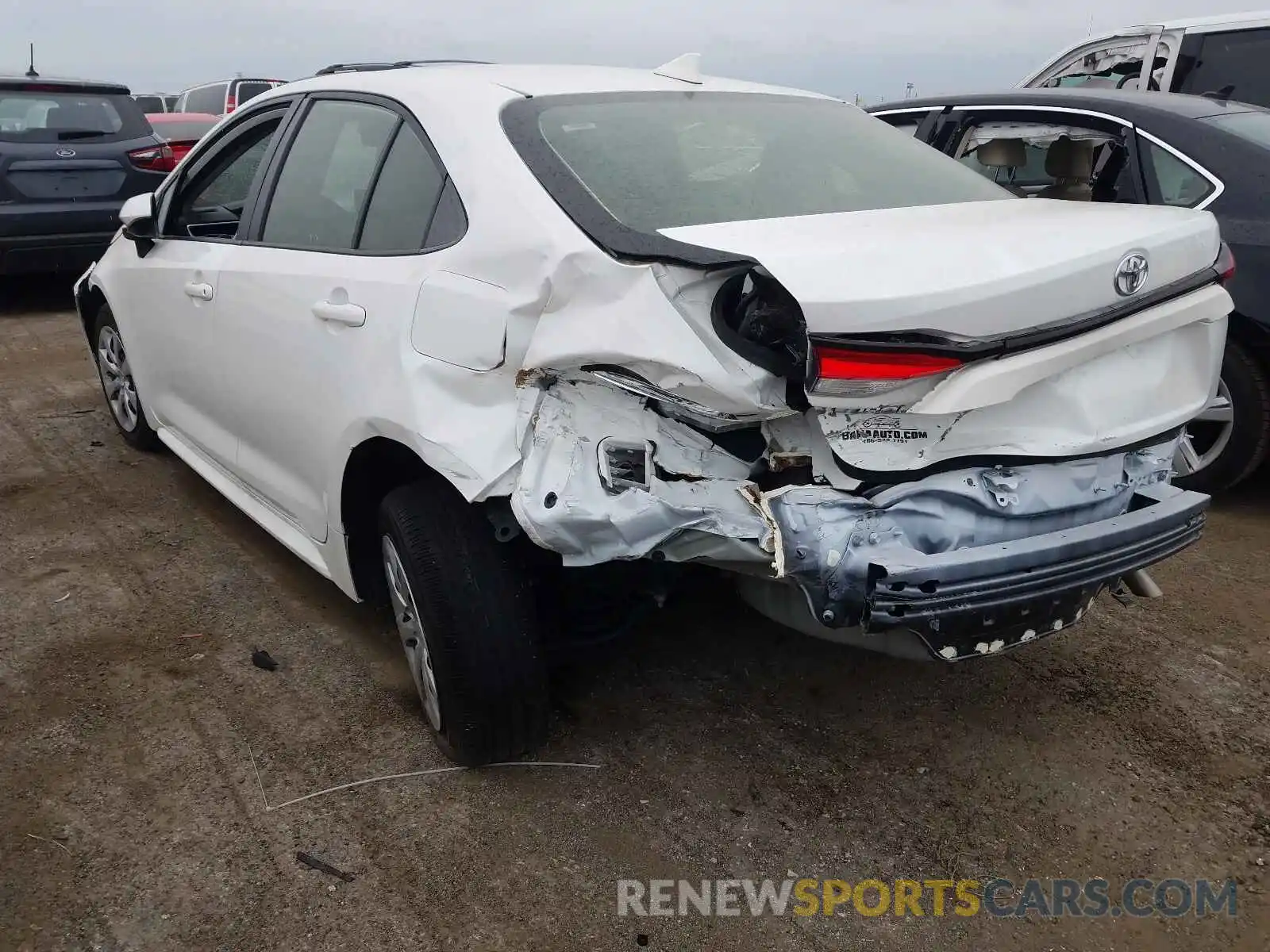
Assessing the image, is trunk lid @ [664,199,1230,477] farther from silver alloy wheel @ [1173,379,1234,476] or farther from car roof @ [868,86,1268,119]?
car roof @ [868,86,1268,119]

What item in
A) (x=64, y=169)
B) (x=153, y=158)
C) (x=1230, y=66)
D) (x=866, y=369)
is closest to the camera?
(x=866, y=369)

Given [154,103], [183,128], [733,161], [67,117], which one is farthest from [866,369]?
[154,103]

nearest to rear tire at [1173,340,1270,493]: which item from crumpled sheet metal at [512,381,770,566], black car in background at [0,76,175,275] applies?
crumpled sheet metal at [512,381,770,566]

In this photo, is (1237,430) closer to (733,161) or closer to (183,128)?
(733,161)

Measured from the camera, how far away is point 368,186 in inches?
110

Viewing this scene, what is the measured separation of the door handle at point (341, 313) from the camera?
2564 mm

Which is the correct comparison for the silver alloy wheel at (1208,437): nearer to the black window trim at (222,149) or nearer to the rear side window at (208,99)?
the black window trim at (222,149)

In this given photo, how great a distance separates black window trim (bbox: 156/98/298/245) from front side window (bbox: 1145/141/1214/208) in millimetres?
3237

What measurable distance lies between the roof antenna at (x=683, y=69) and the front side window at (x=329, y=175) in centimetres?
89

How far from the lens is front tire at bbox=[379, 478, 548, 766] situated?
2.36m

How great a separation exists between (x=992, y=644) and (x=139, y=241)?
131 inches

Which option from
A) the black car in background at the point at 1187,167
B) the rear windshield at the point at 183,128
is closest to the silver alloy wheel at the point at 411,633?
the black car in background at the point at 1187,167

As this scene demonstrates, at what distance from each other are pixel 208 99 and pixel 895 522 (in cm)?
1840

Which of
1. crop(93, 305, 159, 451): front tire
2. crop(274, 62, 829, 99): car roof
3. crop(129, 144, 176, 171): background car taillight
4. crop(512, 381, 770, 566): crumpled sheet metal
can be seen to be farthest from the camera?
crop(129, 144, 176, 171): background car taillight
